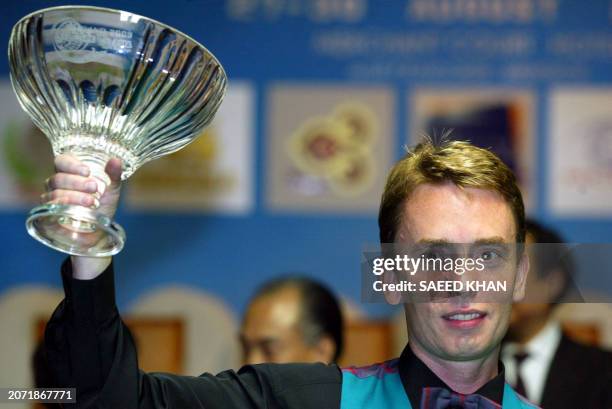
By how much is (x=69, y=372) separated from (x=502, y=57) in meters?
1.62

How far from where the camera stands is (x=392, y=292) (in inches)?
47.3

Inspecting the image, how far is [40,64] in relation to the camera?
107cm

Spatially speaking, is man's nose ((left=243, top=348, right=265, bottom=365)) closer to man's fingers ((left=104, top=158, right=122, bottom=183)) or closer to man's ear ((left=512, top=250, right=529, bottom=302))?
man's ear ((left=512, top=250, right=529, bottom=302))

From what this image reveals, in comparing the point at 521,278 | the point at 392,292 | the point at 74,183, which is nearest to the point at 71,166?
the point at 74,183

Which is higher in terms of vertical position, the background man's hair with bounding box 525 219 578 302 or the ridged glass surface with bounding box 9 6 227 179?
the ridged glass surface with bounding box 9 6 227 179

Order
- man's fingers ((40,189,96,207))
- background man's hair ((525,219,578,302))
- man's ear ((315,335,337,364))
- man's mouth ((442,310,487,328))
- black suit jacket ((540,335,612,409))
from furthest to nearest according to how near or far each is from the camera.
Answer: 1. man's ear ((315,335,337,364))
2. black suit jacket ((540,335,612,409))
3. background man's hair ((525,219,578,302))
4. man's mouth ((442,310,487,328))
5. man's fingers ((40,189,96,207))

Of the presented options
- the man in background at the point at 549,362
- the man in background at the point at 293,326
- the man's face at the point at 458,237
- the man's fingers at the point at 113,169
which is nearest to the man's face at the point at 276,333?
the man in background at the point at 293,326

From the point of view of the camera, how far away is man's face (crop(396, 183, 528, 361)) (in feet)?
3.64

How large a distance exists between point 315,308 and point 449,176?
111 centimetres

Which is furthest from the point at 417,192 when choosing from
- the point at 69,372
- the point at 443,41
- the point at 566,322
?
the point at 443,41

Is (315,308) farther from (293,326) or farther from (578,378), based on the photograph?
(578,378)

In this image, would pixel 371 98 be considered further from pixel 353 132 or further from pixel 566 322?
pixel 566 322

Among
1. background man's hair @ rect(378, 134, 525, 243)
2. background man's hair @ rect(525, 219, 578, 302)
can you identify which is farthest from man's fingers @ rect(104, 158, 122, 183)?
background man's hair @ rect(525, 219, 578, 302)

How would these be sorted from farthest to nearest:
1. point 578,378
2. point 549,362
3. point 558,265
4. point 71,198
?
point 549,362, point 578,378, point 558,265, point 71,198
